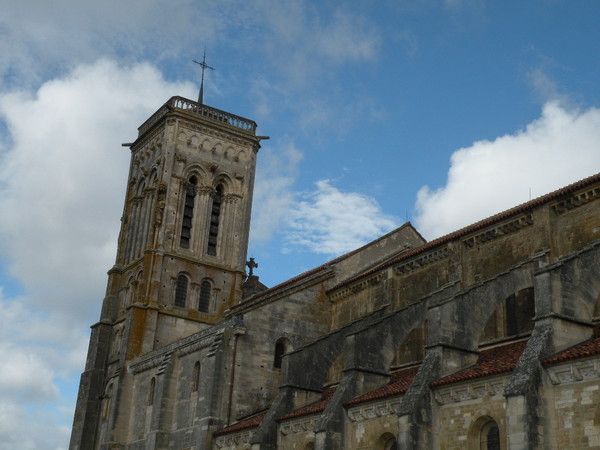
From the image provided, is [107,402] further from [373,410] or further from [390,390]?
[390,390]

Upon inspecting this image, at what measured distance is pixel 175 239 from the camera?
43.9m

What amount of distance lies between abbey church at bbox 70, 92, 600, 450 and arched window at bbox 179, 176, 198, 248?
15cm

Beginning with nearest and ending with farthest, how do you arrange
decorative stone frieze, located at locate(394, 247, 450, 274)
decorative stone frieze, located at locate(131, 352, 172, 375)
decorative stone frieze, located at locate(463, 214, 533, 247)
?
1. decorative stone frieze, located at locate(463, 214, 533, 247)
2. decorative stone frieze, located at locate(394, 247, 450, 274)
3. decorative stone frieze, located at locate(131, 352, 172, 375)

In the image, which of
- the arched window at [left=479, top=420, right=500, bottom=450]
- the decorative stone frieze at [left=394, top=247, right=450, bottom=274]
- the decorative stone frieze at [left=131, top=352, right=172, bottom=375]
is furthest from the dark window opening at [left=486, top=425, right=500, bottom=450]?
the decorative stone frieze at [left=131, top=352, right=172, bottom=375]

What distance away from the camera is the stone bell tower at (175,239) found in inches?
1647

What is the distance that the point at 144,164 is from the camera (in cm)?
4800

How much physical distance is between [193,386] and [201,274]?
1051 cm

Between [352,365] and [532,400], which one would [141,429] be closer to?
[352,365]

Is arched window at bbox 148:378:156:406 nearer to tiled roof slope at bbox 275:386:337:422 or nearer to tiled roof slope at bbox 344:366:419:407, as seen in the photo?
tiled roof slope at bbox 275:386:337:422

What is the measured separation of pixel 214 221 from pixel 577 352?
30151 mm

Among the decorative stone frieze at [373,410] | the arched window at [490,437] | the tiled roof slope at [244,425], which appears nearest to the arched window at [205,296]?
the tiled roof slope at [244,425]

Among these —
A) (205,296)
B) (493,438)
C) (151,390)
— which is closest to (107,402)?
(151,390)

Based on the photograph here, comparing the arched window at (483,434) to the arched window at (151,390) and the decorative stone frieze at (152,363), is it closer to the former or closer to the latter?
the decorative stone frieze at (152,363)

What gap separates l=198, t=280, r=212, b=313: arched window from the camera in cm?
4322
